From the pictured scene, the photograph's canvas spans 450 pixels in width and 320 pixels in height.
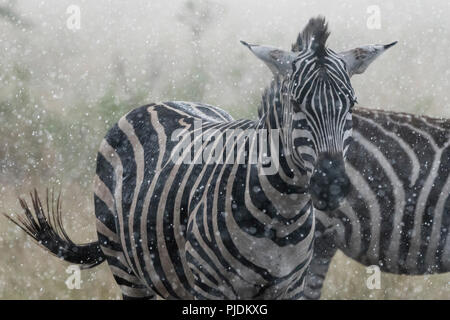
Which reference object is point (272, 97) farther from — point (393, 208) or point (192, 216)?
point (393, 208)

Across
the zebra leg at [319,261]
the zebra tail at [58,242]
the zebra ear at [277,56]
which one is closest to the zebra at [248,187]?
the zebra ear at [277,56]

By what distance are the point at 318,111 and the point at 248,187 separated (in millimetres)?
599

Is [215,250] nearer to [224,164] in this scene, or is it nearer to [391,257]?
[224,164]

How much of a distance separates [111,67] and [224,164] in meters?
5.54

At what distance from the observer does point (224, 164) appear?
11.4 ft

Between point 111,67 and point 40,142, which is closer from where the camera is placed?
point 40,142

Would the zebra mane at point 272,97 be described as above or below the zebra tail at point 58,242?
above

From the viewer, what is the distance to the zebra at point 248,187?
2.95 m

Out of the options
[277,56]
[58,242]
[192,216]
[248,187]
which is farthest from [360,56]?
[58,242]

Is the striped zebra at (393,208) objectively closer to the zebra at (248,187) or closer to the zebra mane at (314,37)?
the zebra at (248,187)

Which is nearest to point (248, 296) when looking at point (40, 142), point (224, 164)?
point (224, 164)

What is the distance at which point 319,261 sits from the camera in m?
4.71

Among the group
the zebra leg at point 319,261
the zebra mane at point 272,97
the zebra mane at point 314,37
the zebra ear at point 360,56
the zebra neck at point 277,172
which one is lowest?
the zebra leg at point 319,261

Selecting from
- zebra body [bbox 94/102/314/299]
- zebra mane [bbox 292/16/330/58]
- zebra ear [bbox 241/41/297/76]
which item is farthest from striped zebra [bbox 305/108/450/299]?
zebra ear [bbox 241/41/297/76]
